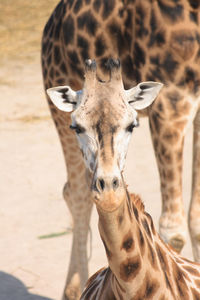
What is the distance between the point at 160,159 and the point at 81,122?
5.77ft

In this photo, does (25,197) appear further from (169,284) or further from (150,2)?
(169,284)

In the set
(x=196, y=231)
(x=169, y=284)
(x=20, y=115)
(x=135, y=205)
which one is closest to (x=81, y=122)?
(x=135, y=205)

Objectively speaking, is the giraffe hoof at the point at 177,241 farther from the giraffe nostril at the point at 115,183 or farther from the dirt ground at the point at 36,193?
the giraffe nostril at the point at 115,183

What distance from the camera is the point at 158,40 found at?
15.7 feet

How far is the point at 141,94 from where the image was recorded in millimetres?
3555

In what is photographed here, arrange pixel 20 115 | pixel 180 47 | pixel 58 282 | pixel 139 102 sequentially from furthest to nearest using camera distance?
pixel 20 115 → pixel 58 282 → pixel 180 47 → pixel 139 102

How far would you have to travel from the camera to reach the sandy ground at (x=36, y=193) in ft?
21.8

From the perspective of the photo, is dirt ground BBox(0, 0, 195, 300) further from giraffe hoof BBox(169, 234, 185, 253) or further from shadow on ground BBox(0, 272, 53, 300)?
giraffe hoof BBox(169, 234, 185, 253)

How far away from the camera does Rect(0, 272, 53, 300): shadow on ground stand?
6230 millimetres

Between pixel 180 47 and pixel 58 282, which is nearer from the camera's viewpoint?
pixel 180 47

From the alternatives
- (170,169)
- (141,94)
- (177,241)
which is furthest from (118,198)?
(177,241)

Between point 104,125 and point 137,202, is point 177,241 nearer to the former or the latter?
point 137,202

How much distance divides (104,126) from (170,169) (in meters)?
1.82

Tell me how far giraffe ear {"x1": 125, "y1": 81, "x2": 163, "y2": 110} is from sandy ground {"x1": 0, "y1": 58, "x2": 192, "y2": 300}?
3210 mm
